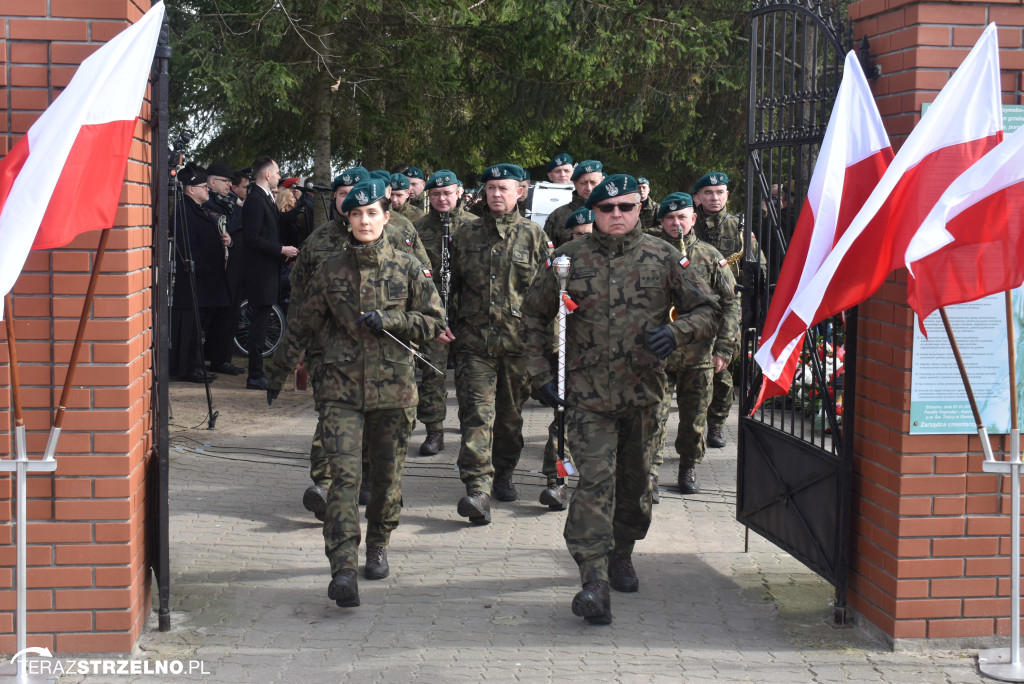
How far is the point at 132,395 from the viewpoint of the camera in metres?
5.12

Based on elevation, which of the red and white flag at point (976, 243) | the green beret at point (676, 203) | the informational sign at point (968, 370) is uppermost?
the green beret at point (676, 203)

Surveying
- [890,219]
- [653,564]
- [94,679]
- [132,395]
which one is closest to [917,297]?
[890,219]

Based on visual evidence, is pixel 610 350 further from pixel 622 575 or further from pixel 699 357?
pixel 699 357

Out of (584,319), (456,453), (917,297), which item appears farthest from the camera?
(456,453)

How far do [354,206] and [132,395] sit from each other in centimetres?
151

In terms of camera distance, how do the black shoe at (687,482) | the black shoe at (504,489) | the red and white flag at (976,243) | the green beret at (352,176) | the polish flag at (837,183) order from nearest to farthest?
the red and white flag at (976,243)
the polish flag at (837,183)
the green beret at (352,176)
the black shoe at (504,489)
the black shoe at (687,482)

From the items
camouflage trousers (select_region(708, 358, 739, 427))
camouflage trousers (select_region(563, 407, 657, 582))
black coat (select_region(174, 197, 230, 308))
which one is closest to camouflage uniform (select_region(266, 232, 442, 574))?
camouflage trousers (select_region(563, 407, 657, 582))

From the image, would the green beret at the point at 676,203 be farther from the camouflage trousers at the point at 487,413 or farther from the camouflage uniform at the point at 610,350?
the camouflage uniform at the point at 610,350

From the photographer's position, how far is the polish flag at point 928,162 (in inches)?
188

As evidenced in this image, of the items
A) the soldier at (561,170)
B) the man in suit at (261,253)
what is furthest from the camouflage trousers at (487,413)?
the man in suit at (261,253)

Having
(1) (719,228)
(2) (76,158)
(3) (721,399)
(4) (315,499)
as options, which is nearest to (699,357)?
(3) (721,399)

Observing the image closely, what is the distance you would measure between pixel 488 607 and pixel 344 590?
0.70m

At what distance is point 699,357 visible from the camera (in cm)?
814

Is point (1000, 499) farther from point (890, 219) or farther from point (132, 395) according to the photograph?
Answer: point (132, 395)
